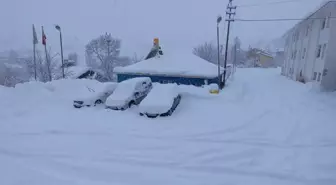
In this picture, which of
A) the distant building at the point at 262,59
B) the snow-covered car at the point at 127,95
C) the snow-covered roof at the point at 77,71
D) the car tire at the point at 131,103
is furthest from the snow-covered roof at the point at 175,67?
the distant building at the point at 262,59

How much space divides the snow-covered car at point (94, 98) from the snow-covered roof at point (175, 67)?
26.1ft

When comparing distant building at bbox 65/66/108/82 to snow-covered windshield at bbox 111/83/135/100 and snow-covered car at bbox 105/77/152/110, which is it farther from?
snow-covered windshield at bbox 111/83/135/100

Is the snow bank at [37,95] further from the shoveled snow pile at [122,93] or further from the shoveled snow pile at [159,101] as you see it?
the shoveled snow pile at [159,101]

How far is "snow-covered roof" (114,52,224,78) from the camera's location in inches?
815

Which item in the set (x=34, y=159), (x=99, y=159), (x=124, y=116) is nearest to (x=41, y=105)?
(x=124, y=116)

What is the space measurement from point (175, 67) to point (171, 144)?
1463 centimetres

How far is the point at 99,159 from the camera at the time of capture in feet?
22.2

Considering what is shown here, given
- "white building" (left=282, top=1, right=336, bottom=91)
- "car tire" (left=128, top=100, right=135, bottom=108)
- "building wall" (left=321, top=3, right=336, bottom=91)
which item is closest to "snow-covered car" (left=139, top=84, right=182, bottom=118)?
"car tire" (left=128, top=100, right=135, bottom=108)

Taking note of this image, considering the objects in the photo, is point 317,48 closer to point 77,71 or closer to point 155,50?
point 155,50

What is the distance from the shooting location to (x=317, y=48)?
1972 cm

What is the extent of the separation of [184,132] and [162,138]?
1.08 meters

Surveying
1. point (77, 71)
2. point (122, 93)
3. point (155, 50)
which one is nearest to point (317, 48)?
point (155, 50)

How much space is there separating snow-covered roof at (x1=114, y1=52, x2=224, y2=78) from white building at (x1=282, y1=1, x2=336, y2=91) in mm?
8323

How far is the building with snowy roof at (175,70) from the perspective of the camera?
20.7m
